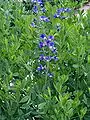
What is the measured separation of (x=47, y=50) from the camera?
252 centimetres

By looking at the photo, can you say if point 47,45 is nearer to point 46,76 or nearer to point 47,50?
A: point 47,50

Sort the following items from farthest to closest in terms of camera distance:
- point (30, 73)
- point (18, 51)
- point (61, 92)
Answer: point (18, 51) < point (30, 73) < point (61, 92)

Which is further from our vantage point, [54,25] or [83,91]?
[54,25]

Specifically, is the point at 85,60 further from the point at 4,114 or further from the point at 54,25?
the point at 4,114

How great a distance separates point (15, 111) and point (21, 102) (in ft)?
0.25

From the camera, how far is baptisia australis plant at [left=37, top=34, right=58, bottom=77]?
7.95 feet

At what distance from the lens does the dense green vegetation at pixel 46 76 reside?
7.66ft

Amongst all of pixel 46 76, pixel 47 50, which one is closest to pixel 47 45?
pixel 47 50

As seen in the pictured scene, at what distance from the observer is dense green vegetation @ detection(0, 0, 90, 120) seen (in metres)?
2.34

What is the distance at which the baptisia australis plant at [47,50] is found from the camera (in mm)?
2424

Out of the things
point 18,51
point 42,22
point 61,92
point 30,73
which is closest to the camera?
point 61,92

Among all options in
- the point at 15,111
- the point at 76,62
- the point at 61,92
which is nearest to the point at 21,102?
the point at 15,111

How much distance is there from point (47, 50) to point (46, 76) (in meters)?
0.18

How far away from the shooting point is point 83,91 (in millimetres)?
2510
